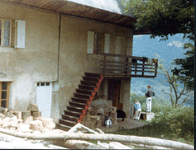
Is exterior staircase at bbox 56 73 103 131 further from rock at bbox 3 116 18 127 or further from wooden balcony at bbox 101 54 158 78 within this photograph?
rock at bbox 3 116 18 127

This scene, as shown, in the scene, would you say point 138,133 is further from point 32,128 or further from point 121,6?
point 121,6

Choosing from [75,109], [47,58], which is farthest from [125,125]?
[47,58]

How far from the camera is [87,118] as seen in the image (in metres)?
13.1

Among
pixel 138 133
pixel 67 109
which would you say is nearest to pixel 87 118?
pixel 67 109

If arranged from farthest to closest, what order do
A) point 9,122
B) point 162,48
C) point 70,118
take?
point 162,48 → point 70,118 → point 9,122

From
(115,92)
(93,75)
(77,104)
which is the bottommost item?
(77,104)

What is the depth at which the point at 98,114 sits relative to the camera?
13883 millimetres

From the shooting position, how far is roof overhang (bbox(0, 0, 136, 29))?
1148 cm

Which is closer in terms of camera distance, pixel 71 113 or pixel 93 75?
pixel 71 113

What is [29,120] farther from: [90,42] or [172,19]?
[172,19]

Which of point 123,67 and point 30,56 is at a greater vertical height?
point 30,56

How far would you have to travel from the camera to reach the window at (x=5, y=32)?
10906 millimetres

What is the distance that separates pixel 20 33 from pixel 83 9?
3.10 metres

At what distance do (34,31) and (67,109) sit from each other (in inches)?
159
